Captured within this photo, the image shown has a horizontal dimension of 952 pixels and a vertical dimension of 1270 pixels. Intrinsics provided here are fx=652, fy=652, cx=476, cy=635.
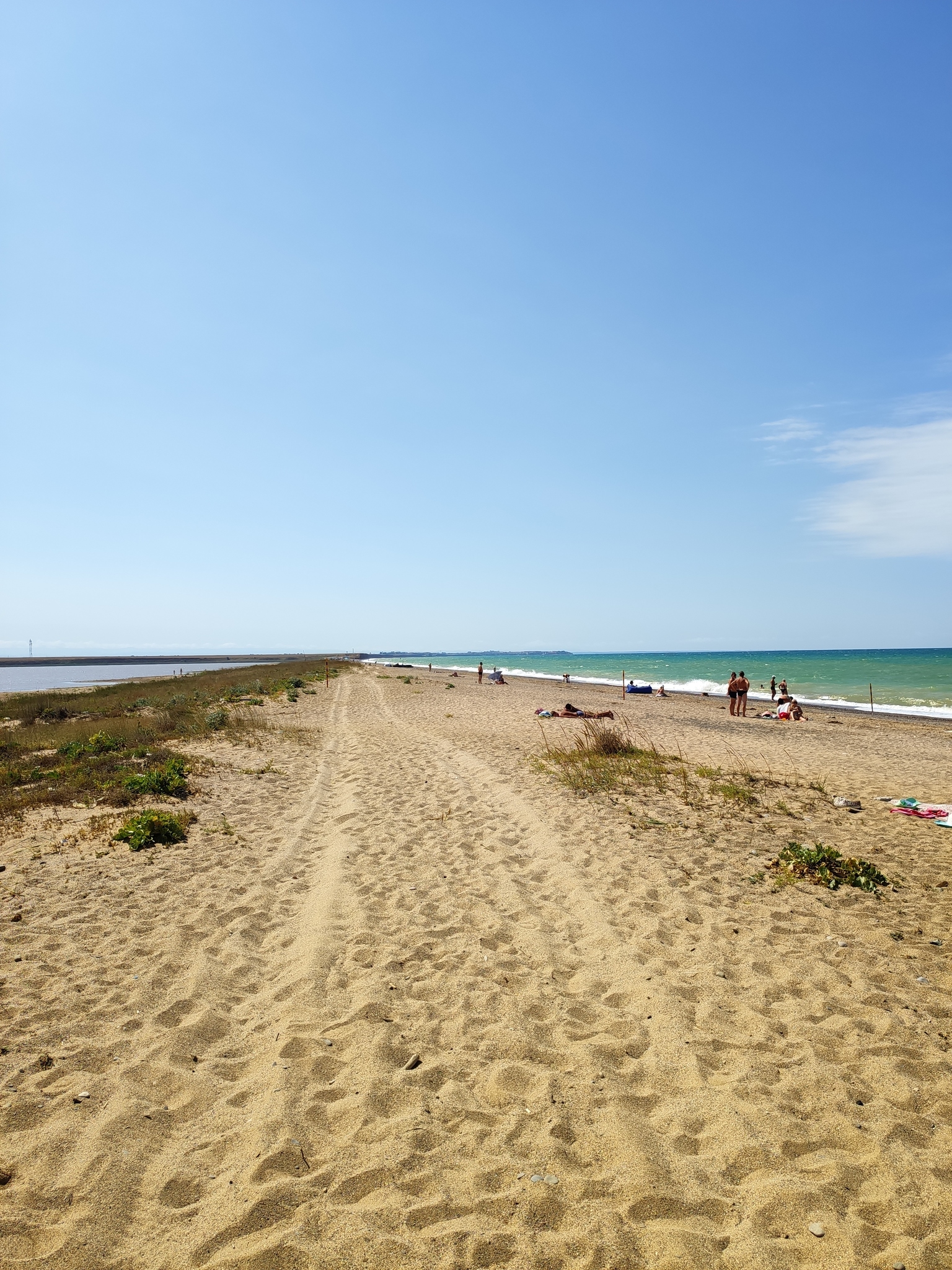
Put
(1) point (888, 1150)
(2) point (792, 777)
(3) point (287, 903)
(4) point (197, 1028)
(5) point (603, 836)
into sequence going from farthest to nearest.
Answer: (2) point (792, 777) < (5) point (603, 836) < (3) point (287, 903) < (4) point (197, 1028) < (1) point (888, 1150)

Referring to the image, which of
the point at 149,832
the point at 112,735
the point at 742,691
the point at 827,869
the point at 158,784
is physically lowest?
the point at 827,869

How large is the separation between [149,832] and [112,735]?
32.4ft

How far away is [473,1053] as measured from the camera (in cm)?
450

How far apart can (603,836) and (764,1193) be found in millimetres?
5899

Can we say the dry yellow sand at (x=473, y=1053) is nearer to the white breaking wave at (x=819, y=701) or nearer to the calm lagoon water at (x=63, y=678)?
the white breaking wave at (x=819, y=701)

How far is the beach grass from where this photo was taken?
11.5 m

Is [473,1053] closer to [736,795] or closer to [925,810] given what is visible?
[736,795]

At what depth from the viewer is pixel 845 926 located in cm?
641

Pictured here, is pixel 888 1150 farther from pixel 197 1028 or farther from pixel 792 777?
pixel 792 777

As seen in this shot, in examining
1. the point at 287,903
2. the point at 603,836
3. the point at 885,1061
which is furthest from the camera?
the point at 603,836

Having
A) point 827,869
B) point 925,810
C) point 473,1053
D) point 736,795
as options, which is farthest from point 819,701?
point 473,1053

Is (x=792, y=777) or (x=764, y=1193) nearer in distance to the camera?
(x=764, y=1193)

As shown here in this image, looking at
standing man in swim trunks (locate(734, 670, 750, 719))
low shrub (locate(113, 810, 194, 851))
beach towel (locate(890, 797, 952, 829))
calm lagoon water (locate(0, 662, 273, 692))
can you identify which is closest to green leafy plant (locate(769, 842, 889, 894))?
beach towel (locate(890, 797, 952, 829))

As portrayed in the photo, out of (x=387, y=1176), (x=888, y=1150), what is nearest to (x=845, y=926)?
(x=888, y=1150)
